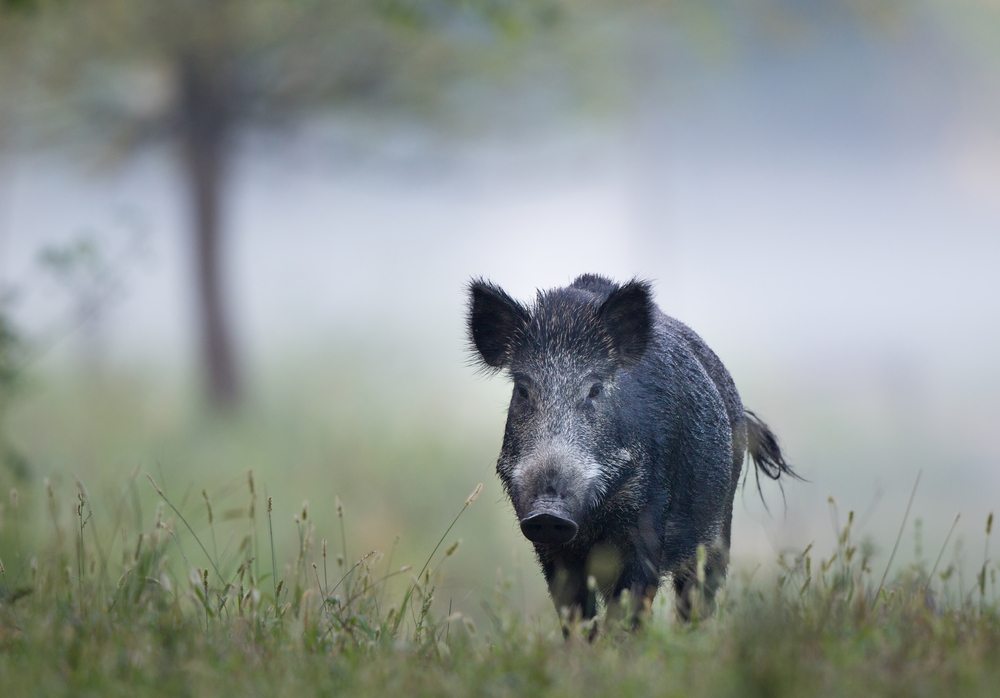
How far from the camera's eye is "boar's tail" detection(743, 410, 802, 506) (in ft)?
15.8

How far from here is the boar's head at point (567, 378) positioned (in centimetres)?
334

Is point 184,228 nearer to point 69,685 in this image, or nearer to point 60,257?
point 60,257

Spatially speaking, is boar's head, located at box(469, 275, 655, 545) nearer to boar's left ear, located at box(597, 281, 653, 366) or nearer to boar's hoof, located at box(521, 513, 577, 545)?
boar's left ear, located at box(597, 281, 653, 366)

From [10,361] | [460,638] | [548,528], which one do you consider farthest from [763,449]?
[10,361]

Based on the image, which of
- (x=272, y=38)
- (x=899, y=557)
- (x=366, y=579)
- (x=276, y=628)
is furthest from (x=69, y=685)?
(x=272, y=38)

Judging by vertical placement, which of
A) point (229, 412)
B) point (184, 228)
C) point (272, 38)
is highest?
point (272, 38)

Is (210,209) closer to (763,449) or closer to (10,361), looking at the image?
(10,361)

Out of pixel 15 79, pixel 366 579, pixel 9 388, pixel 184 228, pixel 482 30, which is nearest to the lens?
pixel 366 579

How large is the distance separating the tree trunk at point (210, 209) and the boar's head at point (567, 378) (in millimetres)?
9253

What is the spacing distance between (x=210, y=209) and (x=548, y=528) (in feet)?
35.4

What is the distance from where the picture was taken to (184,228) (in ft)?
42.8

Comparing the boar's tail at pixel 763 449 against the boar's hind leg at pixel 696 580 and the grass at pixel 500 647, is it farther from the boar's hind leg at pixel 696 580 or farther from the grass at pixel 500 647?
the grass at pixel 500 647

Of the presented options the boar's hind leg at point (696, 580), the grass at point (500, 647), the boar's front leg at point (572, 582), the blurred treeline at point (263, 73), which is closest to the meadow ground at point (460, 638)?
the grass at point (500, 647)

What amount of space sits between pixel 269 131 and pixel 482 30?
3188 millimetres
